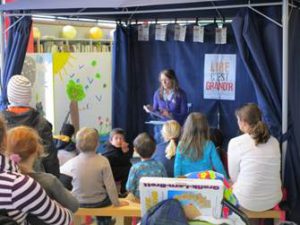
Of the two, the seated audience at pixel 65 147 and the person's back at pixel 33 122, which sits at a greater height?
the person's back at pixel 33 122

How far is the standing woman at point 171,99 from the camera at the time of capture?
486 centimetres

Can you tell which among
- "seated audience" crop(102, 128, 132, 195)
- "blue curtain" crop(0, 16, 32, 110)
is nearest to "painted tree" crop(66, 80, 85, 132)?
"blue curtain" crop(0, 16, 32, 110)

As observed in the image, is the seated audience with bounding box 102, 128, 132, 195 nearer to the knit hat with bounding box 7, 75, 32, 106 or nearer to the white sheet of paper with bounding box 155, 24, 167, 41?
the knit hat with bounding box 7, 75, 32, 106

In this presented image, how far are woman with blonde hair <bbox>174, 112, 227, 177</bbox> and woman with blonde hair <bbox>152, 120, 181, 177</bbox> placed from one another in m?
0.14

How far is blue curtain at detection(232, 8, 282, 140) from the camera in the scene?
346 cm

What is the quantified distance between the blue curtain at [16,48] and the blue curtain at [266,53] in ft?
6.16

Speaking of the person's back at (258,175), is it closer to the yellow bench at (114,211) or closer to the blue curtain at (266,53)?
the blue curtain at (266,53)

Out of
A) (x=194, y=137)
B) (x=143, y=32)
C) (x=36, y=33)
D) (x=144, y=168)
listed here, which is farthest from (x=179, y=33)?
(x=36, y=33)

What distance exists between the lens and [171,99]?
4.95 meters

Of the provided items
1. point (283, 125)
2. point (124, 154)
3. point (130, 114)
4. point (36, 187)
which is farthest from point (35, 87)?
point (36, 187)

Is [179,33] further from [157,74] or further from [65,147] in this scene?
[65,147]

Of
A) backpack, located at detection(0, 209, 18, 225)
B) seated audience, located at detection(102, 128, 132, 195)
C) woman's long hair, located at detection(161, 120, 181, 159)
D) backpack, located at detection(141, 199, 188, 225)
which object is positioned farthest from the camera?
seated audience, located at detection(102, 128, 132, 195)

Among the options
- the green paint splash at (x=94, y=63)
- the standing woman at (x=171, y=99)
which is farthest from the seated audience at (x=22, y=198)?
the green paint splash at (x=94, y=63)

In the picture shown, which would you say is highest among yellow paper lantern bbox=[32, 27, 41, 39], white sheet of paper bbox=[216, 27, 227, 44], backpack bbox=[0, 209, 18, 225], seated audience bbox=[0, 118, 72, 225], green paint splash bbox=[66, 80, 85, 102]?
yellow paper lantern bbox=[32, 27, 41, 39]
